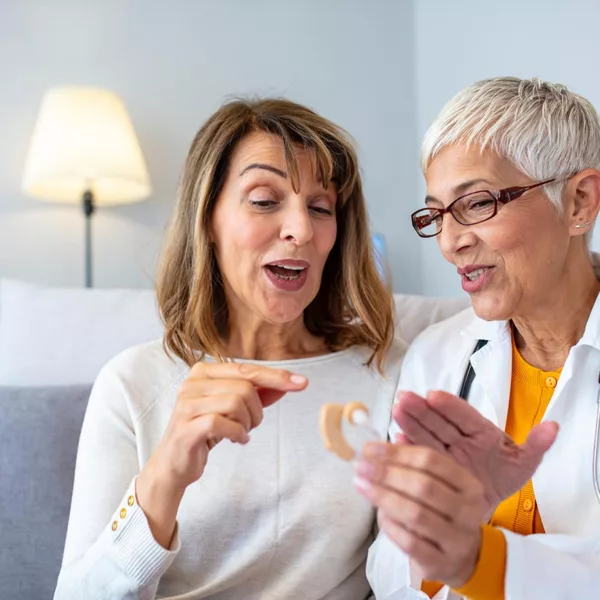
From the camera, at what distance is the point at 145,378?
4.78ft

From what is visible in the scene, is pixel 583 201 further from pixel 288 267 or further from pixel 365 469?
pixel 365 469

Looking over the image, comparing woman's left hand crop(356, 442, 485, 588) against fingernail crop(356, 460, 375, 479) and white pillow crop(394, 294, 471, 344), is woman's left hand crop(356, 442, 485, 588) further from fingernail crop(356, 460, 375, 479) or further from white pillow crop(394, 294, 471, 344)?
white pillow crop(394, 294, 471, 344)

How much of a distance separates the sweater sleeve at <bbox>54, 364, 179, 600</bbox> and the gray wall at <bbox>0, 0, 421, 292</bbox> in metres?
1.46

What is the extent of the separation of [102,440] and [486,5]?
2.01 meters

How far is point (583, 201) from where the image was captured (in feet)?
4.30

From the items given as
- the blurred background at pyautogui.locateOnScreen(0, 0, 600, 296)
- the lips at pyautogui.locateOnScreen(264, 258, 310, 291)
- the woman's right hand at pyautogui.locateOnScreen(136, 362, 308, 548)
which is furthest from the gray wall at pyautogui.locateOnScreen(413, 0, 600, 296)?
the woman's right hand at pyautogui.locateOnScreen(136, 362, 308, 548)

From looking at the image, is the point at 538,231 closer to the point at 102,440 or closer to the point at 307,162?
the point at 307,162

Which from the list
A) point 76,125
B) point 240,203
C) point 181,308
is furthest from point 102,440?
point 76,125

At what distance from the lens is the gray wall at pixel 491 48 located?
80.6 inches

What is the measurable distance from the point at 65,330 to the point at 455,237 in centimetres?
100

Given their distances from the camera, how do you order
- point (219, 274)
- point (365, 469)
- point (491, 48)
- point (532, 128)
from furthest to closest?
point (491, 48) → point (219, 274) → point (532, 128) → point (365, 469)

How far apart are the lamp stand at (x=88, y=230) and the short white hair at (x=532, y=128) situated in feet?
5.41

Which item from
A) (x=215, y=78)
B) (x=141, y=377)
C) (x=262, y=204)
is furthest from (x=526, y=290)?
(x=215, y=78)

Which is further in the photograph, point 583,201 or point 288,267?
point 288,267
